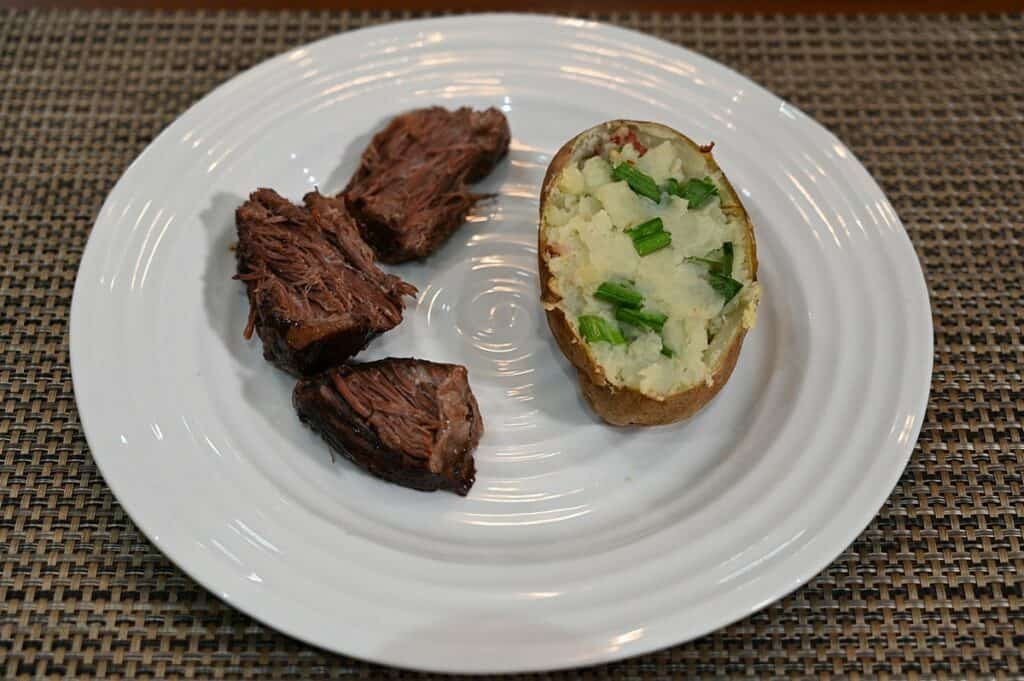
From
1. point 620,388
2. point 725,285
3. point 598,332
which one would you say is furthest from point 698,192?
point 620,388

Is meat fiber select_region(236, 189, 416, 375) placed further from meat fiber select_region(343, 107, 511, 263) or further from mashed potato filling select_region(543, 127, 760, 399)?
mashed potato filling select_region(543, 127, 760, 399)

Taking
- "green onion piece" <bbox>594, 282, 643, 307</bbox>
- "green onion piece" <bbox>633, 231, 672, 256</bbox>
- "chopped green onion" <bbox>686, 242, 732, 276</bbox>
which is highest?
"green onion piece" <bbox>633, 231, 672, 256</bbox>

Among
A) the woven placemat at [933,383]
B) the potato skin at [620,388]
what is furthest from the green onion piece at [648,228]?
the woven placemat at [933,383]

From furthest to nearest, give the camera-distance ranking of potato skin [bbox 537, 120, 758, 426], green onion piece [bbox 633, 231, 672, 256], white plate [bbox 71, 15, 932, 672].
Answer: green onion piece [bbox 633, 231, 672, 256], potato skin [bbox 537, 120, 758, 426], white plate [bbox 71, 15, 932, 672]

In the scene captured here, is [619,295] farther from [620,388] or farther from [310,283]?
[310,283]

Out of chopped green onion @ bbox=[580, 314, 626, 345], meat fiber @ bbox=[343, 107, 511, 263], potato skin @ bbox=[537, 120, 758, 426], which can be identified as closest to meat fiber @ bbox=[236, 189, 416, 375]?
meat fiber @ bbox=[343, 107, 511, 263]

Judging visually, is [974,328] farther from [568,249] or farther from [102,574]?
[102,574]
